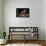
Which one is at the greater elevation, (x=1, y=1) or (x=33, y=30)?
(x=1, y=1)

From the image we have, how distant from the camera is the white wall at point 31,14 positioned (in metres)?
4.46

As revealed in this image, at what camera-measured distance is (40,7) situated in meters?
4.48

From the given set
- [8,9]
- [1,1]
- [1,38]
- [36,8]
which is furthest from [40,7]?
[1,38]

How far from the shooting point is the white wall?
4.46m

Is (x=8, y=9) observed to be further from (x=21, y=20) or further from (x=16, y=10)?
(x=21, y=20)

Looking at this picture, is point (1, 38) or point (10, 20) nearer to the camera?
point (1, 38)

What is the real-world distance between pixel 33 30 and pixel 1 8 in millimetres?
1493

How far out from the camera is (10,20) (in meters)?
4.46

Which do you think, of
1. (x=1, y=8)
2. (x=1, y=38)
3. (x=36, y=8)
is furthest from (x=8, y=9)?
(x=1, y=38)

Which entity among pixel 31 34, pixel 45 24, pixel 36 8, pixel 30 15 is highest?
pixel 36 8

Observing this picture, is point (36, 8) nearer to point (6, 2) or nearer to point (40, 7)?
point (40, 7)

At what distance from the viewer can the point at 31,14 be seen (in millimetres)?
4477

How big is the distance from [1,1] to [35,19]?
58.5 inches

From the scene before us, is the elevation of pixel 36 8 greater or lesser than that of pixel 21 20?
greater
